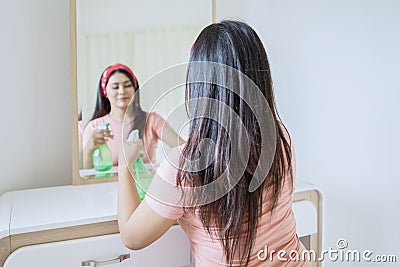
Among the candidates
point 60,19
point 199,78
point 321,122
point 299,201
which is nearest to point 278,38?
point 321,122

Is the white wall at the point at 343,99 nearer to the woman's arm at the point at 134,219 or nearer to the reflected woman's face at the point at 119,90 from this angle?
the reflected woman's face at the point at 119,90

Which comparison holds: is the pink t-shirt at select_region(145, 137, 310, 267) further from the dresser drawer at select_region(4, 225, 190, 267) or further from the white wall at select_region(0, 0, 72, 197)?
the white wall at select_region(0, 0, 72, 197)

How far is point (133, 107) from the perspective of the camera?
1.59m

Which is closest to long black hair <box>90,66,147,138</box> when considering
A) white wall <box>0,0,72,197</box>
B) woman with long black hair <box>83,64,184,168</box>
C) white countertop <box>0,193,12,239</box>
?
woman with long black hair <box>83,64,184,168</box>

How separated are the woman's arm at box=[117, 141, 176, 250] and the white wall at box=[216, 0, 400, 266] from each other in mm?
875

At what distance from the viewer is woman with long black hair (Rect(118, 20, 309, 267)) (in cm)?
101

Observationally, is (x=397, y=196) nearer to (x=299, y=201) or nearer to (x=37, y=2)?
(x=299, y=201)

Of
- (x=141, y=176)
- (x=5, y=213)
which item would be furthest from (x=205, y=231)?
(x=5, y=213)

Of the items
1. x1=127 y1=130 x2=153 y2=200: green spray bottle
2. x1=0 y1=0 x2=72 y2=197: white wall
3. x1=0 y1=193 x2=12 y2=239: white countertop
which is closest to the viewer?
x1=0 y1=193 x2=12 y2=239: white countertop

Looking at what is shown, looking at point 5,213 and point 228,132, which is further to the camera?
point 5,213

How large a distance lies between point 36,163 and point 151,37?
0.55m

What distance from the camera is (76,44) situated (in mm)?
1526

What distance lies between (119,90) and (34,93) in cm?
26
